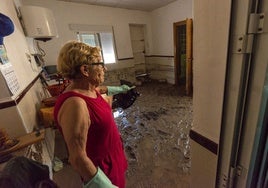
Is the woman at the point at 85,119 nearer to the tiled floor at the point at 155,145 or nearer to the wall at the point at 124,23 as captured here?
the tiled floor at the point at 155,145

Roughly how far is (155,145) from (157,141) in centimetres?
9

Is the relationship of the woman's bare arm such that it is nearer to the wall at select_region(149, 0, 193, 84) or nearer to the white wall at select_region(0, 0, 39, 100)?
the white wall at select_region(0, 0, 39, 100)

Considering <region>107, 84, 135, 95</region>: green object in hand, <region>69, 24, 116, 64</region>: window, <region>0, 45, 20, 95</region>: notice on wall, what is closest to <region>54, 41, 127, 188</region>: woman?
<region>107, 84, 135, 95</region>: green object in hand

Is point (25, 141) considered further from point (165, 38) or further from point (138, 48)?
point (138, 48)

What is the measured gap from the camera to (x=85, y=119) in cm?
69

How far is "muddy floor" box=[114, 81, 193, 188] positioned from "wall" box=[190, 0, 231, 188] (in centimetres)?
79

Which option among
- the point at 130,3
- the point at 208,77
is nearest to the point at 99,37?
the point at 130,3

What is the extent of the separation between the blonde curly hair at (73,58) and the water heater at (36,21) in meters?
2.09

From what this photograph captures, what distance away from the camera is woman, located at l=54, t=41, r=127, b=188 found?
0.68m

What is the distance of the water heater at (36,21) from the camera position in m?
2.24

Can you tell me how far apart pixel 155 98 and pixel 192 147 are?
2.99m

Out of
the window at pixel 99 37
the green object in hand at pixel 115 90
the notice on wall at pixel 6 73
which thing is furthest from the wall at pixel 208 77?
the window at pixel 99 37

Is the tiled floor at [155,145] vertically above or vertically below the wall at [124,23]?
below

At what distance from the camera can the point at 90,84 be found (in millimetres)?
837
